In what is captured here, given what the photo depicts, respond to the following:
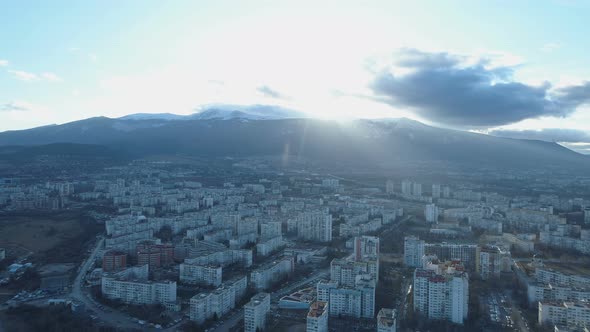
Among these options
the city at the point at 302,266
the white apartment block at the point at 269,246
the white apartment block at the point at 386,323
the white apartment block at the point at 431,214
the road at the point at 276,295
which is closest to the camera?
the white apartment block at the point at 386,323

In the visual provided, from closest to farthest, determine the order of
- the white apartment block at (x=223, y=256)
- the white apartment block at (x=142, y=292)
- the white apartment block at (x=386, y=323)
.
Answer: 1. the white apartment block at (x=386, y=323)
2. the white apartment block at (x=142, y=292)
3. the white apartment block at (x=223, y=256)

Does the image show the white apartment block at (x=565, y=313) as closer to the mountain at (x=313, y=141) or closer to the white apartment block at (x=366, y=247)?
the white apartment block at (x=366, y=247)

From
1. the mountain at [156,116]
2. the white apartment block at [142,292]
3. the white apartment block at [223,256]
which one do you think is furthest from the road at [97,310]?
the mountain at [156,116]

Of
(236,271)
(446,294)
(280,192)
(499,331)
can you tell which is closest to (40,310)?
(236,271)

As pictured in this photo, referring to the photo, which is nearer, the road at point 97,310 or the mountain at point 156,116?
the road at point 97,310

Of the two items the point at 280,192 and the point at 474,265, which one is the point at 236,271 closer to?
the point at 474,265

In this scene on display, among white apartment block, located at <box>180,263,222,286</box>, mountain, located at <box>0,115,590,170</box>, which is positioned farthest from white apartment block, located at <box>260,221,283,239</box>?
mountain, located at <box>0,115,590,170</box>
